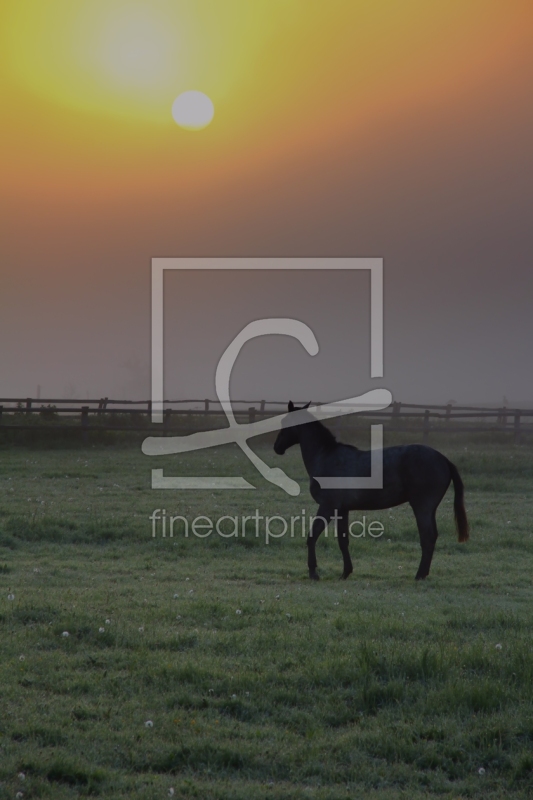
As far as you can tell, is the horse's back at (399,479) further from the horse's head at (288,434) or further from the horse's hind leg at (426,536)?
the horse's head at (288,434)

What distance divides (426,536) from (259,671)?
5360 mm

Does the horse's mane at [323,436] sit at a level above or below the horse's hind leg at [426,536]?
above

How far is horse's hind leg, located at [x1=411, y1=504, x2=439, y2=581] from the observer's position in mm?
11070

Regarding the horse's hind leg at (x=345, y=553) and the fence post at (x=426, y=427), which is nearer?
the horse's hind leg at (x=345, y=553)

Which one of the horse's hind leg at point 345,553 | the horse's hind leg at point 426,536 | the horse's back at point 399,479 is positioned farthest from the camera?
the horse's back at point 399,479

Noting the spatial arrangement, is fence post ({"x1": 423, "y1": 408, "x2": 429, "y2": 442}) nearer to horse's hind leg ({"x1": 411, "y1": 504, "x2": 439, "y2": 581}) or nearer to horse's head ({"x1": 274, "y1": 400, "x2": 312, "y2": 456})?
horse's head ({"x1": 274, "y1": 400, "x2": 312, "y2": 456})

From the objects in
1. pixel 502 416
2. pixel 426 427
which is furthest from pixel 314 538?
pixel 502 416

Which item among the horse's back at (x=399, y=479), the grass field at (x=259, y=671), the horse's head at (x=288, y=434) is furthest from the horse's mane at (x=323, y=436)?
the grass field at (x=259, y=671)

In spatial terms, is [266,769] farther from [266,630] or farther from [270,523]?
[270,523]

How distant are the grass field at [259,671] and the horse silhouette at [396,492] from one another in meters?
0.55

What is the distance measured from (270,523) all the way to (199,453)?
1373cm

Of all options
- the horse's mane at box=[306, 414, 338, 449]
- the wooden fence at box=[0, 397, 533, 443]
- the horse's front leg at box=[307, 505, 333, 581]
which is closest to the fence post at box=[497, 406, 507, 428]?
the wooden fence at box=[0, 397, 533, 443]

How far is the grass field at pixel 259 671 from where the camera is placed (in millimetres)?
4879

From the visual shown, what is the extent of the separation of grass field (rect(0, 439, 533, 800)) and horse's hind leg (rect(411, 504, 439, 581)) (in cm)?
26
